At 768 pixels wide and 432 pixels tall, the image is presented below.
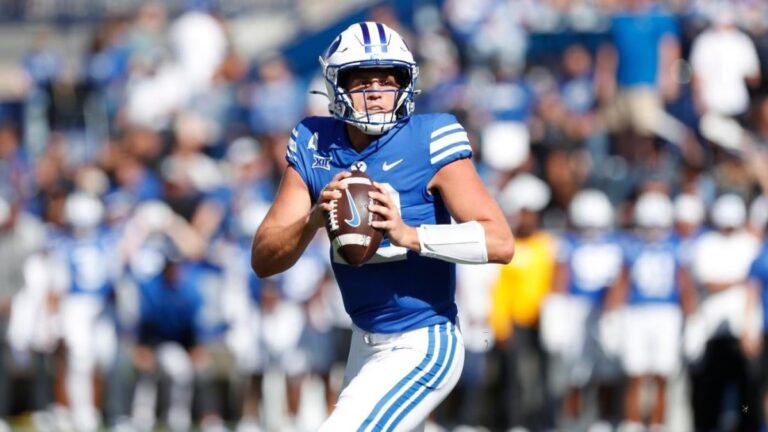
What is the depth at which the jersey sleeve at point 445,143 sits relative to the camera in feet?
16.9

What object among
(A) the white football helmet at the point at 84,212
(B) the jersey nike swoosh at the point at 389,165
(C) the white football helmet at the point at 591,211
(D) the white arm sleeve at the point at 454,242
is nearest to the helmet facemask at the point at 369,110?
(B) the jersey nike swoosh at the point at 389,165

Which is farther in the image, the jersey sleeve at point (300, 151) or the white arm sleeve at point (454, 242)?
the jersey sleeve at point (300, 151)

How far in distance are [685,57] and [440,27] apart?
8.11 feet

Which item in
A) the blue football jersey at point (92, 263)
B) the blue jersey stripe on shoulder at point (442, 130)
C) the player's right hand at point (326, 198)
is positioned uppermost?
the blue jersey stripe on shoulder at point (442, 130)

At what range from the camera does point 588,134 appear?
12984 millimetres

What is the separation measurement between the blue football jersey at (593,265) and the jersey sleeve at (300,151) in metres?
6.25

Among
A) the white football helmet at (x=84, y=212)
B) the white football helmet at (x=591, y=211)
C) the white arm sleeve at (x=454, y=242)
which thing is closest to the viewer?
the white arm sleeve at (x=454, y=242)

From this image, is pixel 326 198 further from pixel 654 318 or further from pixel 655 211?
pixel 655 211

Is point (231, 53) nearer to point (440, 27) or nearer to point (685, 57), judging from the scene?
point (440, 27)

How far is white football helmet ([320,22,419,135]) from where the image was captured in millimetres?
5160

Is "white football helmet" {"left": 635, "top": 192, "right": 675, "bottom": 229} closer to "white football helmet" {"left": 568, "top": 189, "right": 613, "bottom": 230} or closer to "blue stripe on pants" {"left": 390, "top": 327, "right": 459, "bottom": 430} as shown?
"white football helmet" {"left": 568, "top": 189, "right": 613, "bottom": 230}

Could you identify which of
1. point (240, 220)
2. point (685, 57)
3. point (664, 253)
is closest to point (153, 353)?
point (240, 220)

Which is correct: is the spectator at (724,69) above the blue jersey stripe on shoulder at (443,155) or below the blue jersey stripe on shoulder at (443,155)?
above

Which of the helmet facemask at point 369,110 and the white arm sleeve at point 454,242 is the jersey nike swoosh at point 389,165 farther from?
the white arm sleeve at point 454,242
